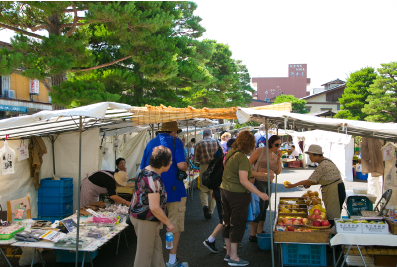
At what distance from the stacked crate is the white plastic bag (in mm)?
879

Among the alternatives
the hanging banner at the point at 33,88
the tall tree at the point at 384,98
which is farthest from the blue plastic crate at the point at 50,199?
the tall tree at the point at 384,98

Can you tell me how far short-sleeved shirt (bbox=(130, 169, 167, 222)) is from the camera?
9.89ft

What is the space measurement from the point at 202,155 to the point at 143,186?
395 centimetres

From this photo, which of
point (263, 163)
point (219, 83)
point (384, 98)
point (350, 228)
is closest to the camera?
point (350, 228)

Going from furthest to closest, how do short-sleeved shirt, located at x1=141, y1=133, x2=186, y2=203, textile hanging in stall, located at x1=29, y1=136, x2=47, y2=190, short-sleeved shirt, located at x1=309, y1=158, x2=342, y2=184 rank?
textile hanging in stall, located at x1=29, y1=136, x2=47, y2=190 < short-sleeved shirt, located at x1=309, y1=158, x2=342, y2=184 < short-sleeved shirt, located at x1=141, y1=133, x2=186, y2=203

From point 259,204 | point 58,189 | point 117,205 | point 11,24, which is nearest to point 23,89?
point 11,24

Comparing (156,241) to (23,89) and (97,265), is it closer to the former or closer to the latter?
(97,265)

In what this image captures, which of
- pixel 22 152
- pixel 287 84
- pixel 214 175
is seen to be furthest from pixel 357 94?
pixel 287 84

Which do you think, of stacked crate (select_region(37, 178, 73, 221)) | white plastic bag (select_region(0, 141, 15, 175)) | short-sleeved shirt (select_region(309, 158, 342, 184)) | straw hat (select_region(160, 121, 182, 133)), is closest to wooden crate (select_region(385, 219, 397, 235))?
short-sleeved shirt (select_region(309, 158, 342, 184))

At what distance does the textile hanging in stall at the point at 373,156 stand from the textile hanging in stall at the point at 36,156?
6599 millimetres

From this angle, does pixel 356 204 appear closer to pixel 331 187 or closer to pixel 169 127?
pixel 331 187

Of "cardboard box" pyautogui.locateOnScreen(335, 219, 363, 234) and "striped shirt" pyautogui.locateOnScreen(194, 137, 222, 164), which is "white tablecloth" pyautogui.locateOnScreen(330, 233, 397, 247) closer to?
"cardboard box" pyautogui.locateOnScreen(335, 219, 363, 234)

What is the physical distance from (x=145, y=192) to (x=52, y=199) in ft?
12.7

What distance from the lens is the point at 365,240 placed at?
11.7 ft
